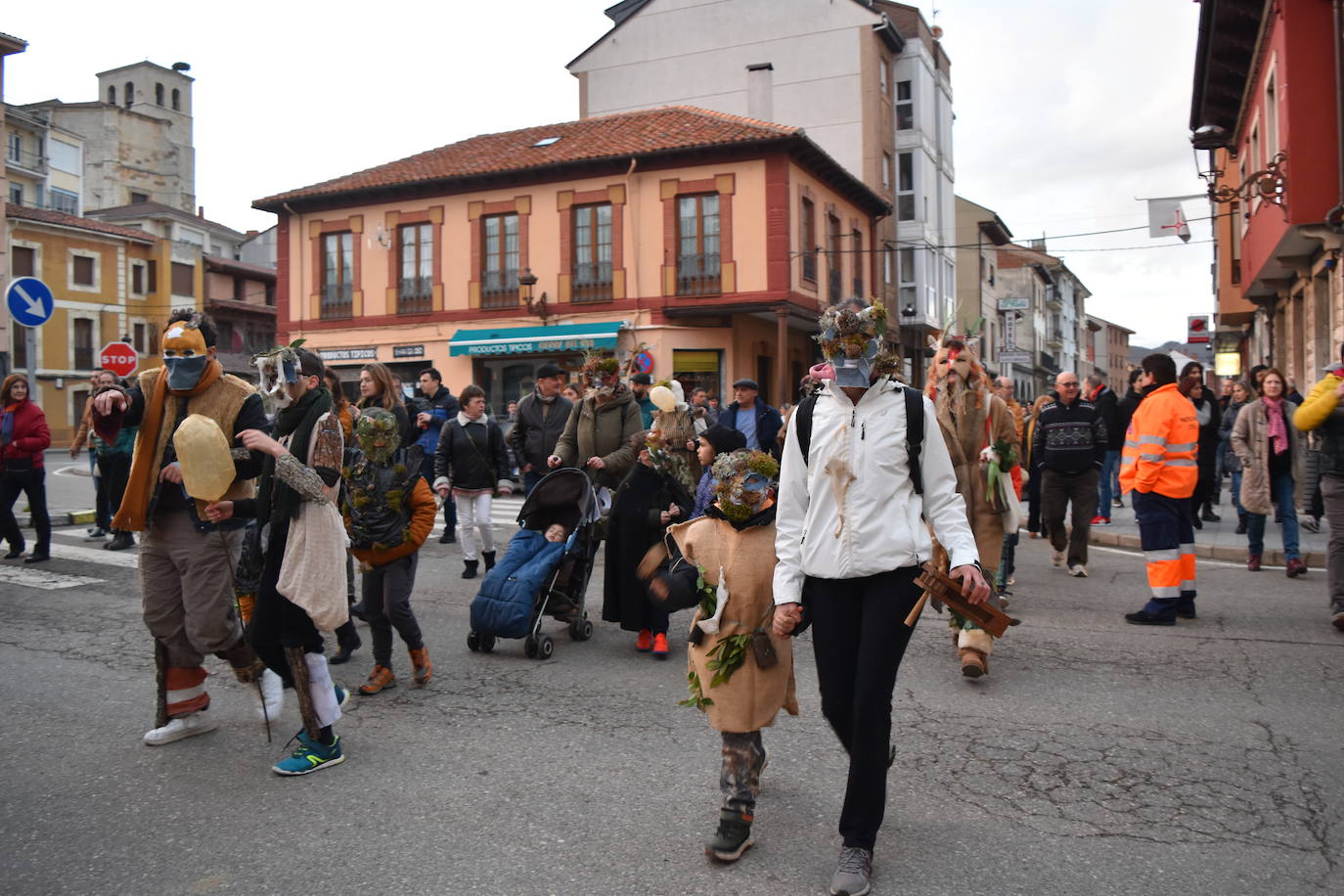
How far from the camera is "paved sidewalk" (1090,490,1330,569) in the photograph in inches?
393

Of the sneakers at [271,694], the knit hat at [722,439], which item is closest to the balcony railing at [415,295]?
the knit hat at [722,439]

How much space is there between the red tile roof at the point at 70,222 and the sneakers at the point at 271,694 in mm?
45713

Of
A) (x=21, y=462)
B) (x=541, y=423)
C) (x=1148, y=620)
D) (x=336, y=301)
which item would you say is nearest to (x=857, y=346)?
(x=1148, y=620)

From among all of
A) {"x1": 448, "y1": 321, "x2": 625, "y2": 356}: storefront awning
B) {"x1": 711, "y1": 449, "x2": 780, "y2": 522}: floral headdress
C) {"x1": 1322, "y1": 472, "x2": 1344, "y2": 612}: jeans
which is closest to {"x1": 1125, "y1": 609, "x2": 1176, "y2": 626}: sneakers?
{"x1": 1322, "y1": 472, "x2": 1344, "y2": 612}: jeans

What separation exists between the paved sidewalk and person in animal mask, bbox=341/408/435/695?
779cm

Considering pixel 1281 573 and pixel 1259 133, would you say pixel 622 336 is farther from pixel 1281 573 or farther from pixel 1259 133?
pixel 1281 573

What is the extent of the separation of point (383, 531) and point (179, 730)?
56.3 inches

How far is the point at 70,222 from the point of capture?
45531mm

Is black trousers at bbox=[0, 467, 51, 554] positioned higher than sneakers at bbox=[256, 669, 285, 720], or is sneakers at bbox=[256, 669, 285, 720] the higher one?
black trousers at bbox=[0, 467, 51, 554]

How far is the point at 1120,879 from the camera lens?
3340mm

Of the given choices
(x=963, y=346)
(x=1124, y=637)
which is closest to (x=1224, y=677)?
(x=1124, y=637)

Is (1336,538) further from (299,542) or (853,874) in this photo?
(299,542)

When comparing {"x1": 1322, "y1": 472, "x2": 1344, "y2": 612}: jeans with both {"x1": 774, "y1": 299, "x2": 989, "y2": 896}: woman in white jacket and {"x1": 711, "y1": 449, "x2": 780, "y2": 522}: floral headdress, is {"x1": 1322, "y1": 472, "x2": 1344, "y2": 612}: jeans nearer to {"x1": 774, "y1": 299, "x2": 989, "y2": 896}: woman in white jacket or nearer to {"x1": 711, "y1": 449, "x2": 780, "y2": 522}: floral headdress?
{"x1": 774, "y1": 299, "x2": 989, "y2": 896}: woman in white jacket

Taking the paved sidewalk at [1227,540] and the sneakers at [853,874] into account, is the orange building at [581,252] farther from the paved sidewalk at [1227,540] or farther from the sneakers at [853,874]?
the sneakers at [853,874]
